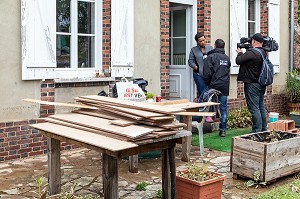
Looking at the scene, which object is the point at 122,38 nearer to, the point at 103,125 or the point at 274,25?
the point at 103,125

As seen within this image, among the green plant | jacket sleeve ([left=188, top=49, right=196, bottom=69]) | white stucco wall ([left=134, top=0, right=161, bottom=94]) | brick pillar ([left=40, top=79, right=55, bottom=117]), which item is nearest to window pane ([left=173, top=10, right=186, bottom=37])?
jacket sleeve ([left=188, top=49, right=196, bottom=69])

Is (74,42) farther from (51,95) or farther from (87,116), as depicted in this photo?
(87,116)

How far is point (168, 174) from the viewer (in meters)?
4.45

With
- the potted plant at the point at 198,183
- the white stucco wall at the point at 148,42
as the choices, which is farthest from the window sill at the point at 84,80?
the potted plant at the point at 198,183

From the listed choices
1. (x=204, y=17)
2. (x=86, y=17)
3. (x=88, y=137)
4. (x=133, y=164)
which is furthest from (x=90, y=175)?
(x=204, y=17)

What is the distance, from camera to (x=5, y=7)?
258 inches

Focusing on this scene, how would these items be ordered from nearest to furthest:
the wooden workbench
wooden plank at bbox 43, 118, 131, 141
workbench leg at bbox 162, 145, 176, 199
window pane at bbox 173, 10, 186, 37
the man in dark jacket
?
the wooden workbench
wooden plank at bbox 43, 118, 131, 141
workbench leg at bbox 162, 145, 176, 199
the man in dark jacket
window pane at bbox 173, 10, 186, 37

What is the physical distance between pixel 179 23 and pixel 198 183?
256 inches

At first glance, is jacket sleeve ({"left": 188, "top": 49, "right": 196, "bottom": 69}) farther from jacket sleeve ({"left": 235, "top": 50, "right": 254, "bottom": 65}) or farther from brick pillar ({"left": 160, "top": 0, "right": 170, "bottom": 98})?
jacket sleeve ({"left": 235, "top": 50, "right": 254, "bottom": 65})

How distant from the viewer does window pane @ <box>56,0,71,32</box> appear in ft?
24.6

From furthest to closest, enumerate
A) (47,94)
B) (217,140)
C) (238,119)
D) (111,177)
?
(238,119), (217,140), (47,94), (111,177)

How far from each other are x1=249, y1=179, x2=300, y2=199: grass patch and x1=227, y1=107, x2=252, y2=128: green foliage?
453cm

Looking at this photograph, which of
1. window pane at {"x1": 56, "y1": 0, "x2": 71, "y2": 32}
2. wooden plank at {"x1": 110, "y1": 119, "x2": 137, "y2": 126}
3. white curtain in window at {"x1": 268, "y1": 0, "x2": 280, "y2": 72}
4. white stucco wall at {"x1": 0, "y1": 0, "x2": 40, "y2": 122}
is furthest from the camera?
white curtain in window at {"x1": 268, "y1": 0, "x2": 280, "y2": 72}

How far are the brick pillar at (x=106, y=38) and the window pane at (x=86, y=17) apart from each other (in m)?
0.22
